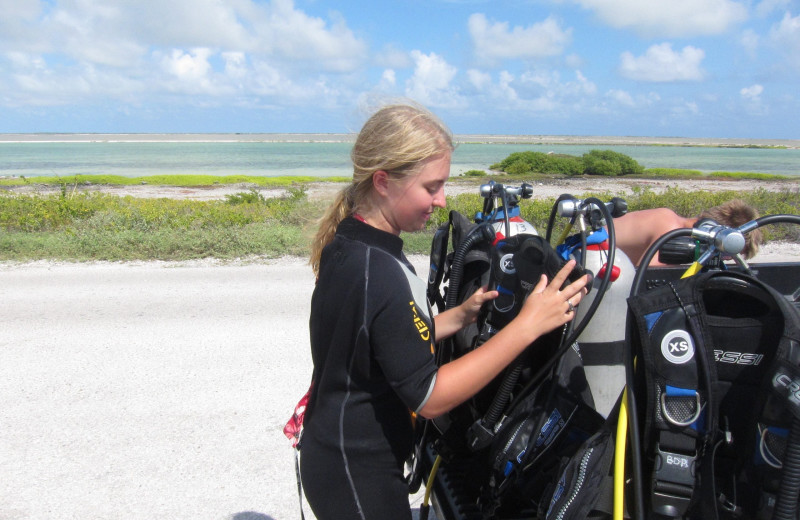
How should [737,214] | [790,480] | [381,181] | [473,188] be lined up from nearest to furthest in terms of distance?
[790,480]
[381,181]
[737,214]
[473,188]

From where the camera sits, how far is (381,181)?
5.33 feet

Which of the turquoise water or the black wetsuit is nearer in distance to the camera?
the black wetsuit

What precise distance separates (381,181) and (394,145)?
109 millimetres

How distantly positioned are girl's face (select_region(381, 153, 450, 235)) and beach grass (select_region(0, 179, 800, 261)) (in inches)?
240

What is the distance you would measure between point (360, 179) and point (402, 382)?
1.94 ft

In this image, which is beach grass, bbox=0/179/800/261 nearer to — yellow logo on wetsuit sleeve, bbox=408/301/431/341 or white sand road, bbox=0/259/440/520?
white sand road, bbox=0/259/440/520

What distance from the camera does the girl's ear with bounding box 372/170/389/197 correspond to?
5.28ft

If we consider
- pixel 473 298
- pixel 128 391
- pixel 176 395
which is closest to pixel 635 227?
pixel 473 298

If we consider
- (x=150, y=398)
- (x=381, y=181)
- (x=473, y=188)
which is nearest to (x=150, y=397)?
(x=150, y=398)

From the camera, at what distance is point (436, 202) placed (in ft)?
5.53

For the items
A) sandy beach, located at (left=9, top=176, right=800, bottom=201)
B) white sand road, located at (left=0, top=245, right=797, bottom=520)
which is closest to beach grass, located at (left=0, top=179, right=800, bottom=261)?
white sand road, located at (left=0, top=245, right=797, bottom=520)

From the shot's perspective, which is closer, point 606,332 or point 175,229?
point 606,332

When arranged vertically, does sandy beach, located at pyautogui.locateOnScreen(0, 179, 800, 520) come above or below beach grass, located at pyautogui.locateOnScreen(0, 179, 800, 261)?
below

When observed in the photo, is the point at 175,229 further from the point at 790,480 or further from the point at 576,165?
the point at 576,165
